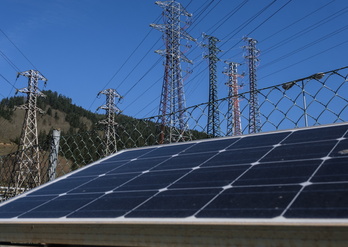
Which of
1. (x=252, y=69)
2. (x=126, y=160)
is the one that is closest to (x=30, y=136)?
(x=252, y=69)

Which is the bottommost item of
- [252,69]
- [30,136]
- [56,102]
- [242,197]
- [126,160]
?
[242,197]

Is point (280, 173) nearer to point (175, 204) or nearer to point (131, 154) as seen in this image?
point (175, 204)

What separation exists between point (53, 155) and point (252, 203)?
5661 millimetres

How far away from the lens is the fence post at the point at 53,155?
736 cm

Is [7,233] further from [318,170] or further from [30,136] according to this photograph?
[30,136]

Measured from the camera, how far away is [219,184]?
9.25 feet

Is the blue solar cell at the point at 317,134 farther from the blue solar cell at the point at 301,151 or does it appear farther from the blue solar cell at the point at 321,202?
the blue solar cell at the point at 321,202

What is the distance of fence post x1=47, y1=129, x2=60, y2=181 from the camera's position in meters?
7.36

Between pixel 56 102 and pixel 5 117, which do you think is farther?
pixel 56 102

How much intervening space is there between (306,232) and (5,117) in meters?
97.6

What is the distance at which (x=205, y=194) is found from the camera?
8.80ft

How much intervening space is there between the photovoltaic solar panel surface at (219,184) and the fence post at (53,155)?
2.91 m

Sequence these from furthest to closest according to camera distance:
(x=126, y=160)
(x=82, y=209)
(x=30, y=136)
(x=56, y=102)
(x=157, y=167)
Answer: (x=56, y=102) < (x=30, y=136) < (x=126, y=160) < (x=157, y=167) < (x=82, y=209)

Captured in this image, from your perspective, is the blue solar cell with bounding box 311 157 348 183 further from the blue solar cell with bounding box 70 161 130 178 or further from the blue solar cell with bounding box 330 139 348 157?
the blue solar cell with bounding box 70 161 130 178
